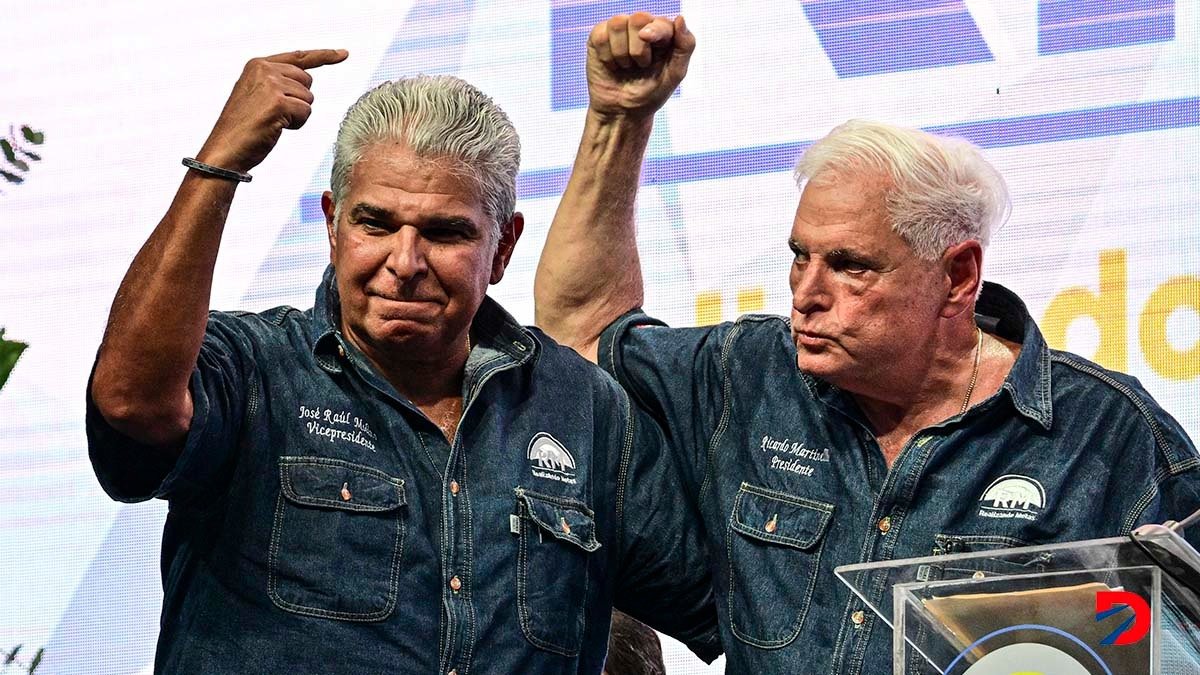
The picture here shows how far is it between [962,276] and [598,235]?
614mm

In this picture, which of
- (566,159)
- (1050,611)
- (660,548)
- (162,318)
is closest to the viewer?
(1050,611)

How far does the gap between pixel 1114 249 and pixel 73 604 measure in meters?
2.24

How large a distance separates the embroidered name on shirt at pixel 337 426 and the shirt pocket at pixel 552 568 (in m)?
0.23

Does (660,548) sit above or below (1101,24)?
below

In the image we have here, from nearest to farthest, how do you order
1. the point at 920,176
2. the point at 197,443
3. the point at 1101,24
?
1. the point at 197,443
2. the point at 920,176
3. the point at 1101,24

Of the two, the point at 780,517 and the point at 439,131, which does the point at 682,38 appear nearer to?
the point at 439,131

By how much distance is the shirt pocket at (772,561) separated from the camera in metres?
2.71

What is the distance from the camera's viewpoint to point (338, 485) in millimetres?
2545

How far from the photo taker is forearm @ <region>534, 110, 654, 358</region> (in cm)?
307

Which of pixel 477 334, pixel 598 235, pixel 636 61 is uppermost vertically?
pixel 636 61

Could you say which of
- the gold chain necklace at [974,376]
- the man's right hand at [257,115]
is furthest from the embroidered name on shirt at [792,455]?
the man's right hand at [257,115]

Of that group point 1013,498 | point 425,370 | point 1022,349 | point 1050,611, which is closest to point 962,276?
point 1022,349

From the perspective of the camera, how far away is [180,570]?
8.26 feet

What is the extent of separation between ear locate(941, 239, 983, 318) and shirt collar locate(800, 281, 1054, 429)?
0.10m
